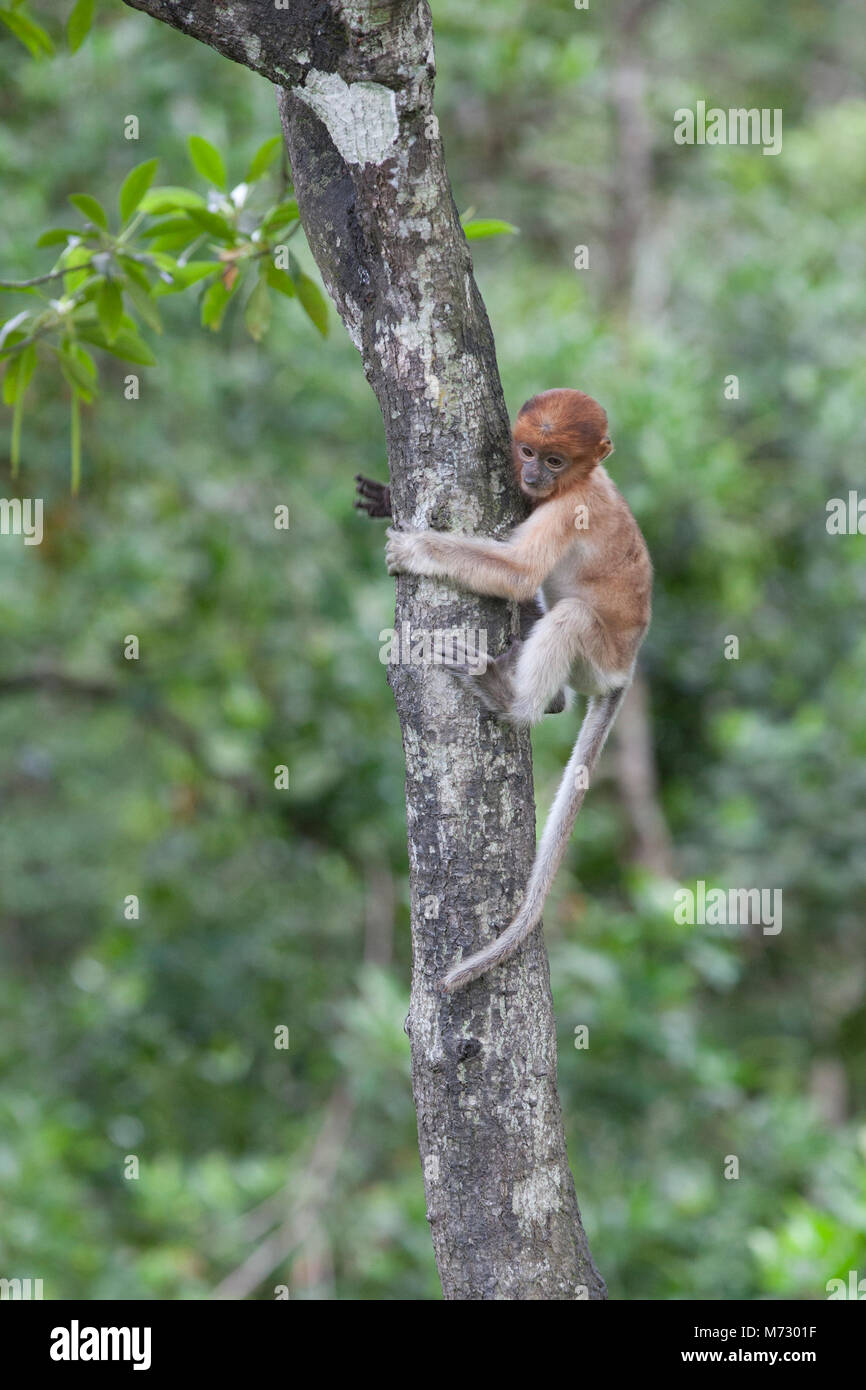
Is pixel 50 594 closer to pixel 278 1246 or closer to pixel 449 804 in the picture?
pixel 278 1246

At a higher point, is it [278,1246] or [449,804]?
[449,804]

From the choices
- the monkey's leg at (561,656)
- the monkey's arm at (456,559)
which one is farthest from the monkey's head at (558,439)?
the monkey's arm at (456,559)

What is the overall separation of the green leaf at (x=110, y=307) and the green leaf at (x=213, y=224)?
250 mm

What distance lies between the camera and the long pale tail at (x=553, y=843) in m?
2.44

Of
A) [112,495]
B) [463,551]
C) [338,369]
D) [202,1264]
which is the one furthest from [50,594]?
[463,551]

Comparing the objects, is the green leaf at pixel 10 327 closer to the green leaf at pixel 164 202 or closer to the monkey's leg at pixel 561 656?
the green leaf at pixel 164 202

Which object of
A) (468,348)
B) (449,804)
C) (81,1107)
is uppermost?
(468,348)

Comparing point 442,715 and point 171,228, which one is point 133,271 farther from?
point 442,715

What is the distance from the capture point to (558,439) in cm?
352

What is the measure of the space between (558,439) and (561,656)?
56 cm

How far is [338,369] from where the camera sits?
286 inches

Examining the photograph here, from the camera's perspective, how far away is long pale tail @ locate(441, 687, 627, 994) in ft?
8.00

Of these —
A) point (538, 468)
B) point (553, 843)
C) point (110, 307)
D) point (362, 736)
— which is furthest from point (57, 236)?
point (362, 736)

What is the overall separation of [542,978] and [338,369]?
17.3 feet
